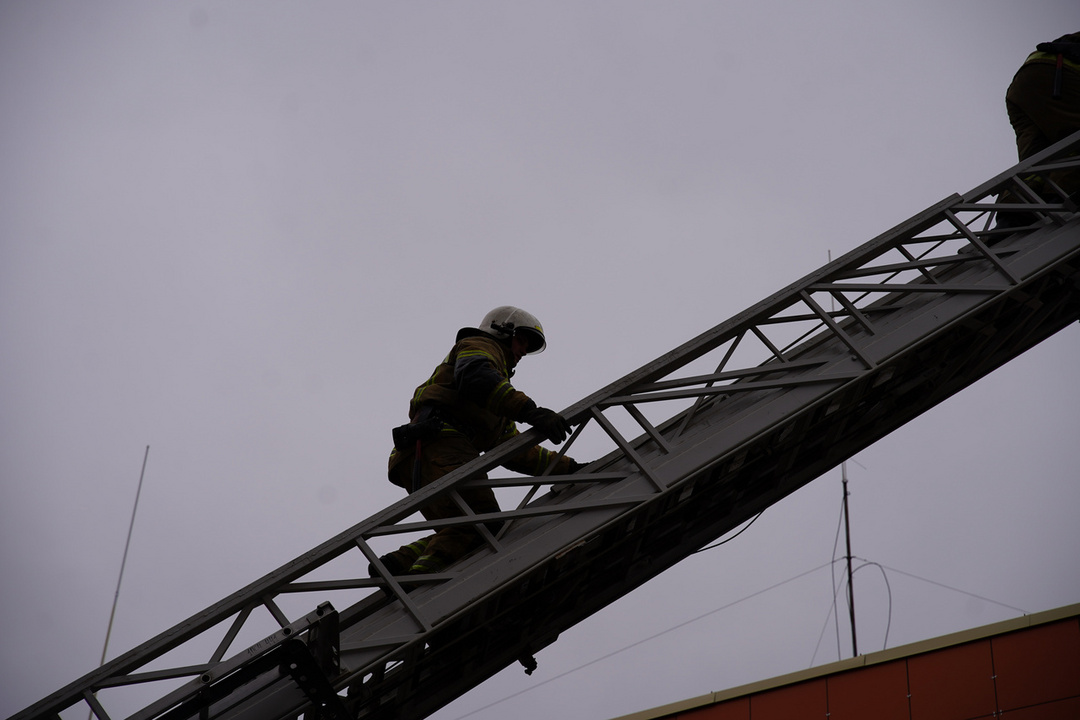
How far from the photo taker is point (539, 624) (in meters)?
6.79

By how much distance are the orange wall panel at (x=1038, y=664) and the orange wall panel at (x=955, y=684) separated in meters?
0.12

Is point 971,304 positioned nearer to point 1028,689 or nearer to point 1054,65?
point 1054,65

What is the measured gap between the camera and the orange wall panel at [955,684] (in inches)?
360

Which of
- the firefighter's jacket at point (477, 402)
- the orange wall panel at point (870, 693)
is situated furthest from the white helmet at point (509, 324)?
the orange wall panel at point (870, 693)

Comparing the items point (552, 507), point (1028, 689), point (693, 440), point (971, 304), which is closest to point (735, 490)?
point (693, 440)

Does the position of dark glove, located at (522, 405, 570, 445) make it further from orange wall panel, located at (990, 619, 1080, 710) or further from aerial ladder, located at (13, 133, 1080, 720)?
orange wall panel, located at (990, 619, 1080, 710)

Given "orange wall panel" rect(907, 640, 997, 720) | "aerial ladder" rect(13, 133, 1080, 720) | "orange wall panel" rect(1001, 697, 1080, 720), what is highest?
"aerial ladder" rect(13, 133, 1080, 720)

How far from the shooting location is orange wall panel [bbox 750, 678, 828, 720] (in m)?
10.2

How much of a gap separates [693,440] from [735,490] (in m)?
0.85

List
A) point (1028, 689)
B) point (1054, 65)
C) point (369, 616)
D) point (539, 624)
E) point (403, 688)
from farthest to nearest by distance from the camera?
point (1028, 689) → point (1054, 65) → point (539, 624) → point (403, 688) → point (369, 616)

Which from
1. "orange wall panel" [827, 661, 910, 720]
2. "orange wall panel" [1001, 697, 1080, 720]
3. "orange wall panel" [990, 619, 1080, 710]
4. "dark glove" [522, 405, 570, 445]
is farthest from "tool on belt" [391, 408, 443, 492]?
"orange wall panel" [1001, 697, 1080, 720]

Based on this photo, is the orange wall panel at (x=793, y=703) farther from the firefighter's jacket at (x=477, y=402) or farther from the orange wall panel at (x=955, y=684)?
the firefighter's jacket at (x=477, y=402)

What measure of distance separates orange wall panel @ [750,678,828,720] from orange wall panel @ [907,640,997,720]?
99 cm

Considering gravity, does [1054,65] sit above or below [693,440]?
above
